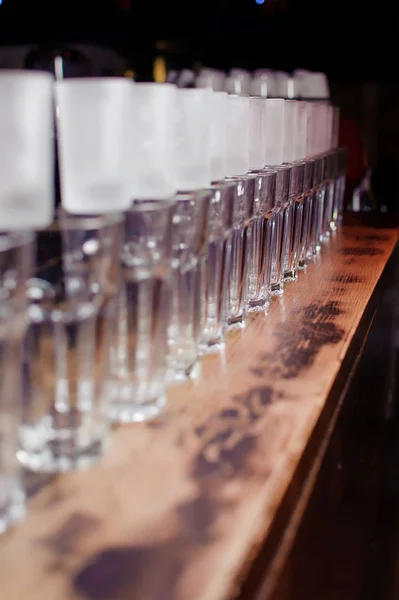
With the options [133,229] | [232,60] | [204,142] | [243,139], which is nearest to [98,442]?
[133,229]

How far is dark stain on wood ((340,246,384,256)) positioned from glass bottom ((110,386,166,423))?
90 centimetres

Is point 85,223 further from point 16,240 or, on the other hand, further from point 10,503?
point 10,503

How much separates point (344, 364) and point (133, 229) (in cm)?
32

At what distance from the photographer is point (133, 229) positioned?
644 millimetres

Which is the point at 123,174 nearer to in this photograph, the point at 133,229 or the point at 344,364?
the point at 133,229

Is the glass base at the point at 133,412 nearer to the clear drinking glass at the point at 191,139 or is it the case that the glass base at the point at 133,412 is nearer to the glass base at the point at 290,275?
the clear drinking glass at the point at 191,139

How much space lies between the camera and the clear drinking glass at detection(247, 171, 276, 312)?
101cm

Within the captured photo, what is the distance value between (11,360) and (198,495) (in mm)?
163

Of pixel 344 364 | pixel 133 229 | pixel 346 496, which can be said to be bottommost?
Result: pixel 346 496

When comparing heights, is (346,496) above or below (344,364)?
below

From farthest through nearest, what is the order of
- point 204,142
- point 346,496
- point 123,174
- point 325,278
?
point 325,278 < point 346,496 < point 204,142 < point 123,174

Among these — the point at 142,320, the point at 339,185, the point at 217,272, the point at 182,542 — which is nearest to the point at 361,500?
the point at 217,272

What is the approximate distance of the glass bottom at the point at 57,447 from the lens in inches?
22.3

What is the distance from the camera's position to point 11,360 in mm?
496
